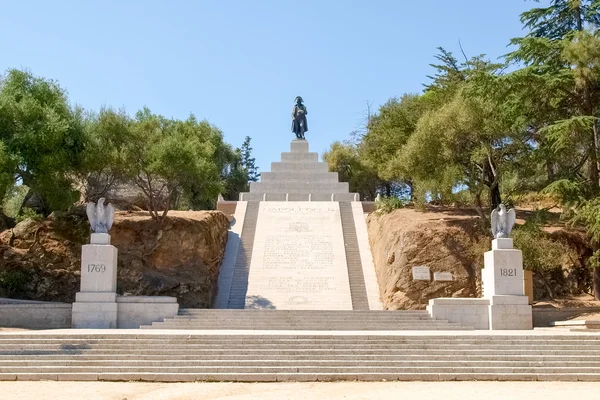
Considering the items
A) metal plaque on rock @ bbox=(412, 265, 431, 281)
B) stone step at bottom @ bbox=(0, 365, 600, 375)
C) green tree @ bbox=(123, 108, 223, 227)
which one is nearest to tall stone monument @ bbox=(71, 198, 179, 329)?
green tree @ bbox=(123, 108, 223, 227)

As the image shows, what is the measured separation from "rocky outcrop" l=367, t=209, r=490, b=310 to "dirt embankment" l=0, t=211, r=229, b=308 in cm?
755

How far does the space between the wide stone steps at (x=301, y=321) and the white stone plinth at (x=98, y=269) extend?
2217 mm

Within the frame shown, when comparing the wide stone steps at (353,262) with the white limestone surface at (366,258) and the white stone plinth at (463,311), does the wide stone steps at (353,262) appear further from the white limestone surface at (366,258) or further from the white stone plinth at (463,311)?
Answer: the white stone plinth at (463,311)

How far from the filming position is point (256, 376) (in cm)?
1455

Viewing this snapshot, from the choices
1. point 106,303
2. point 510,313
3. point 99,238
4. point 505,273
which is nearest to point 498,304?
point 510,313

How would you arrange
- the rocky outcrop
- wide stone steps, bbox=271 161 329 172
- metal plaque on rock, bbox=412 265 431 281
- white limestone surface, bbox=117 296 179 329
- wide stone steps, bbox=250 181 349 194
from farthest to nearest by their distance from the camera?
wide stone steps, bbox=271 161 329 172
wide stone steps, bbox=250 181 349 194
metal plaque on rock, bbox=412 265 431 281
the rocky outcrop
white limestone surface, bbox=117 296 179 329

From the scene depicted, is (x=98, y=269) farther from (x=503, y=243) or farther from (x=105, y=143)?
(x=503, y=243)

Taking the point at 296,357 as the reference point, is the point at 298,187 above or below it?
above

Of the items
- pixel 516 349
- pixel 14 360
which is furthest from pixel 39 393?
pixel 516 349

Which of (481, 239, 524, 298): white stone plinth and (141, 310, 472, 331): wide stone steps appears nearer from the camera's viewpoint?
(141, 310, 472, 331): wide stone steps

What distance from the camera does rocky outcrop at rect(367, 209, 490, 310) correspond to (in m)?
26.9

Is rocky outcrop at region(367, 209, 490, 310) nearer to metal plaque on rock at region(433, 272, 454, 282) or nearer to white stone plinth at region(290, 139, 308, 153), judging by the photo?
metal plaque on rock at region(433, 272, 454, 282)

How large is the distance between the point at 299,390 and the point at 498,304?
11679mm

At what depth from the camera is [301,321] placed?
22203 millimetres
